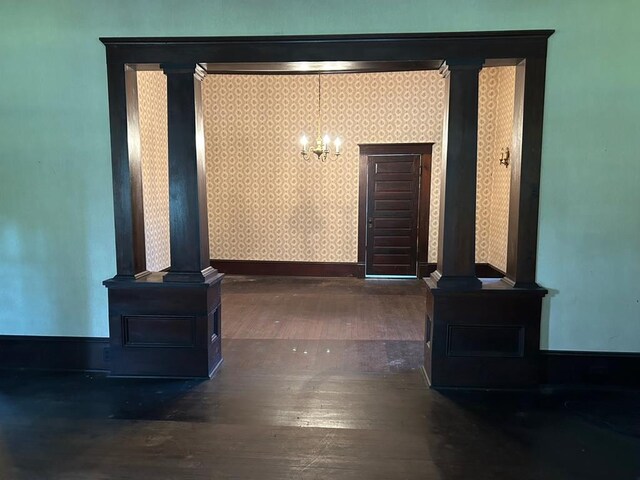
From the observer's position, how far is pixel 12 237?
3213 millimetres

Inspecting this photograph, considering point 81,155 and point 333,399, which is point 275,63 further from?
point 333,399

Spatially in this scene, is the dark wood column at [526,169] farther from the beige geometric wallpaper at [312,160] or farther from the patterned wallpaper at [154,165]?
the patterned wallpaper at [154,165]

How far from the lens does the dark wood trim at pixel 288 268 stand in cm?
725

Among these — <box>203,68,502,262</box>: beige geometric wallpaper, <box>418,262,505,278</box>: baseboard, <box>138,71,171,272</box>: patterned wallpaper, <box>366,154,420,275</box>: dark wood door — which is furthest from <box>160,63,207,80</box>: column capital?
<box>418,262,505,278</box>: baseboard

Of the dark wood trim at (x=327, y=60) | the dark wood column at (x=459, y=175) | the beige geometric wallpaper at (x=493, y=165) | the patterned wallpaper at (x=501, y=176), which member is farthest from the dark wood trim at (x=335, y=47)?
the beige geometric wallpaper at (x=493, y=165)

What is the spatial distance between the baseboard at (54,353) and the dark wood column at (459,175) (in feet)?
8.72

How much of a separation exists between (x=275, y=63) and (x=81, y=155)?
5.18 ft

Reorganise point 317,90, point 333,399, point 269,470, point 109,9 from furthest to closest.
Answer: point 317,90
point 109,9
point 333,399
point 269,470

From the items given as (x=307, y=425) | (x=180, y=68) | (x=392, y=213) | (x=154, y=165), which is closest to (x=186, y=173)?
(x=180, y=68)

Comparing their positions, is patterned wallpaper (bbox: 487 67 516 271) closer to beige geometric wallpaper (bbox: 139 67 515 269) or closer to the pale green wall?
beige geometric wallpaper (bbox: 139 67 515 269)

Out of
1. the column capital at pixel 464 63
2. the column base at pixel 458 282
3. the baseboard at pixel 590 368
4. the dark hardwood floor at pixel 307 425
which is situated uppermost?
the column capital at pixel 464 63

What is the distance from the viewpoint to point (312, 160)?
7.16m

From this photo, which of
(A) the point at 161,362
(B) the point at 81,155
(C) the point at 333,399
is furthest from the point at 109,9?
(C) the point at 333,399

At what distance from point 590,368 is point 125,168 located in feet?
12.0
